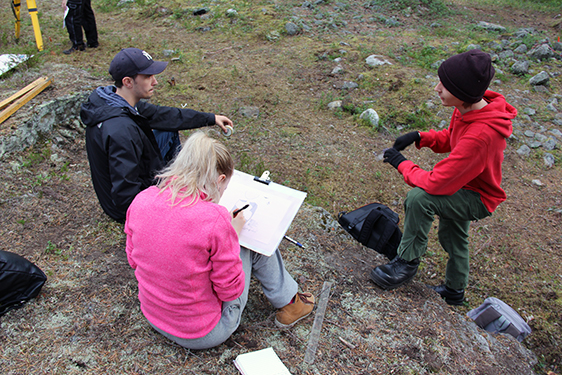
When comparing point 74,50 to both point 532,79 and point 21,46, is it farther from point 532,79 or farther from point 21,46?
point 532,79

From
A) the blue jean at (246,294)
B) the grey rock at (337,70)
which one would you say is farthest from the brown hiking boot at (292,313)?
the grey rock at (337,70)

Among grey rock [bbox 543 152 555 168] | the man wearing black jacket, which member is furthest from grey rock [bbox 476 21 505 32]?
the man wearing black jacket

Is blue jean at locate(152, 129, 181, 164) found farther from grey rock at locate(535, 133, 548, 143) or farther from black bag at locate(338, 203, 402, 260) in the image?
grey rock at locate(535, 133, 548, 143)

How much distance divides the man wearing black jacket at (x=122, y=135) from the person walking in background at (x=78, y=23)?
19.7 feet

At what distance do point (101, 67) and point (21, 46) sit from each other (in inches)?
95.3

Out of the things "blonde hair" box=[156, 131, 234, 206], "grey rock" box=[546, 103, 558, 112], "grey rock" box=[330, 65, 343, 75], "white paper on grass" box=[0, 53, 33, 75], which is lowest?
"grey rock" box=[546, 103, 558, 112]

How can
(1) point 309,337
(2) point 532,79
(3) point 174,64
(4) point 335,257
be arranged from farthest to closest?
(3) point 174,64 → (2) point 532,79 → (4) point 335,257 → (1) point 309,337

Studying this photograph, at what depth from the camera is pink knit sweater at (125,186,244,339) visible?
172 centimetres

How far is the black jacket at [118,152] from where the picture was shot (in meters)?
2.52

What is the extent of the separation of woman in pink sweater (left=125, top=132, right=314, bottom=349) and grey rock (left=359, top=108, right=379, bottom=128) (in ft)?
14.3

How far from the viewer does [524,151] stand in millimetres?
5426

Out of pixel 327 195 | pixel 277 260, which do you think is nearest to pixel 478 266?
pixel 327 195

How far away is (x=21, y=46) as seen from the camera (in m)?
7.62

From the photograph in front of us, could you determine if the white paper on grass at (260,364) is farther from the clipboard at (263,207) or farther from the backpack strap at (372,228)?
the backpack strap at (372,228)
